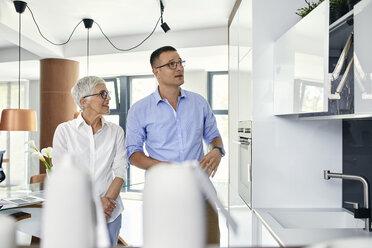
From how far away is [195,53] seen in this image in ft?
16.7

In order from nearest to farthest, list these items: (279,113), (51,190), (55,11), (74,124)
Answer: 1. (51,190)
2. (74,124)
3. (279,113)
4. (55,11)

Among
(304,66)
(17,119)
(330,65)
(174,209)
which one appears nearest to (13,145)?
(17,119)

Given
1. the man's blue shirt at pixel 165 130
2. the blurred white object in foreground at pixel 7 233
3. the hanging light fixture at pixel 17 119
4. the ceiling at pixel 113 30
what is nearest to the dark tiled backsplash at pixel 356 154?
the man's blue shirt at pixel 165 130

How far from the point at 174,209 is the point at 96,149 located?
1567mm

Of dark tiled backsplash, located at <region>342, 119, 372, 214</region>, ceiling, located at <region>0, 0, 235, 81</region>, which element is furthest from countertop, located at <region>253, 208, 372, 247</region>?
ceiling, located at <region>0, 0, 235, 81</region>

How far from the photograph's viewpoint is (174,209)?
48cm

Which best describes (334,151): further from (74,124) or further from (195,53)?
(195,53)

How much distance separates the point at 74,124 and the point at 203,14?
281cm

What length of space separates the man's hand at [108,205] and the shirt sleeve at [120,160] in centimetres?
16

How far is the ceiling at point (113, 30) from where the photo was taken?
4023mm

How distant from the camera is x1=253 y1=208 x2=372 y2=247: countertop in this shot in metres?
1.71

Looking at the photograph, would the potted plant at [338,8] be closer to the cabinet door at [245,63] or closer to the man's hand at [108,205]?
the cabinet door at [245,63]

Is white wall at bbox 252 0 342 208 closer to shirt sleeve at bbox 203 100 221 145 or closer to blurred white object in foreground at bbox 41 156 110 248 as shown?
shirt sleeve at bbox 203 100 221 145

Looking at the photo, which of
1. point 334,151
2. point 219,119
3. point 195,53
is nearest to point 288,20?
point 334,151
